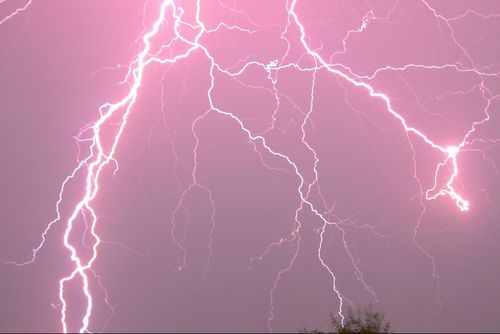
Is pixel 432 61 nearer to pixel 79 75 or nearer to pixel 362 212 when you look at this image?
pixel 362 212

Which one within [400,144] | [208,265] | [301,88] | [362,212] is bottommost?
[208,265]

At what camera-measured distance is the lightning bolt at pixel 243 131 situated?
498 cm

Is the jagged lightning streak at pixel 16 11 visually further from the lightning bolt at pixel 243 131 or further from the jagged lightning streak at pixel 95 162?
the jagged lightning streak at pixel 95 162

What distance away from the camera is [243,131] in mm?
5164

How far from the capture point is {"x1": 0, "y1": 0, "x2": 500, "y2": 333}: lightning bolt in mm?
4980

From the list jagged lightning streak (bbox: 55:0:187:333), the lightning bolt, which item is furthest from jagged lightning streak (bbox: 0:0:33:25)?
jagged lightning streak (bbox: 55:0:187:333)

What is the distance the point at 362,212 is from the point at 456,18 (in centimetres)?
222

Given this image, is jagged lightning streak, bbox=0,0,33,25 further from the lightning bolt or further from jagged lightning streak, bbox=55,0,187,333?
jagged lightning streak, bbox=55,0,187,333

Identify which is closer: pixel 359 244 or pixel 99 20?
pixel 99 20

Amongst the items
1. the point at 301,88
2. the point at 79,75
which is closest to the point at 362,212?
the point at 301,88

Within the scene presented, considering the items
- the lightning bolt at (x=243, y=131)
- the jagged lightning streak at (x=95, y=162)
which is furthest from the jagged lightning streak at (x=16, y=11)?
the jagged lightning streak at (x=95, y=162)

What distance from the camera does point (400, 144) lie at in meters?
5.25

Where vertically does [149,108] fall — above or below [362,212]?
above

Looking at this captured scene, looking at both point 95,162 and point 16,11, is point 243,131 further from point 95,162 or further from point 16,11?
point 16,11
